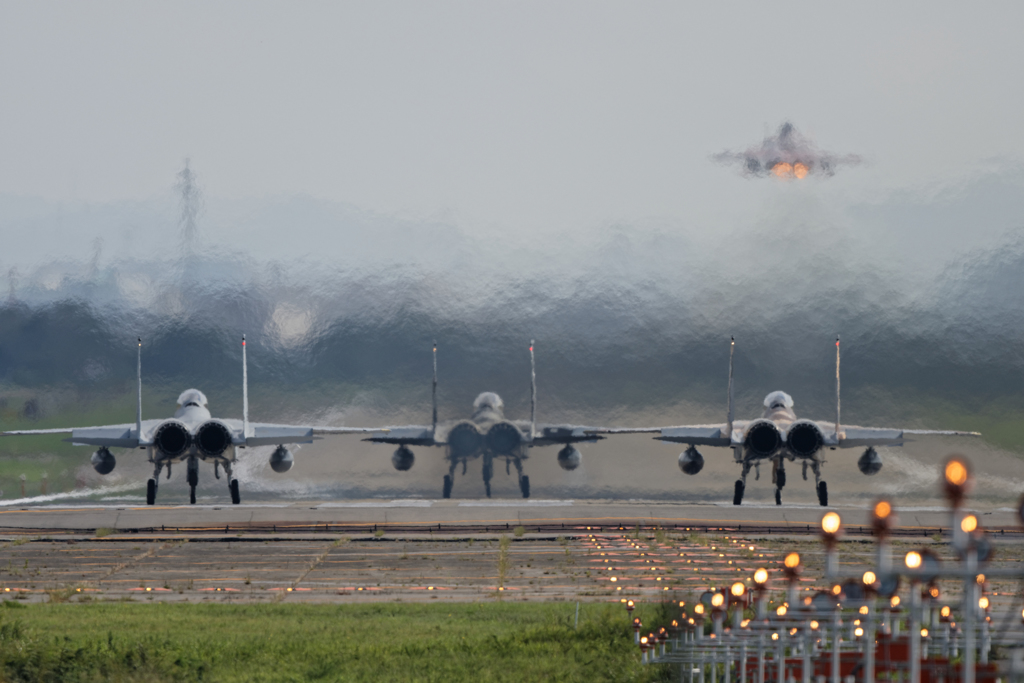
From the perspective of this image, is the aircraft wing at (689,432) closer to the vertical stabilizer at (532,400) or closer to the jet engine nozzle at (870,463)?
the vertical stabilizer at (532,400)

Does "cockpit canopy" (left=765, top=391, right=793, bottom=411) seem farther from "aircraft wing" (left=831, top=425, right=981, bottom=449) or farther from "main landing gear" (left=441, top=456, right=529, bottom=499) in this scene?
"main landing gear" (left=441, top=456, right=529, bottom=499)

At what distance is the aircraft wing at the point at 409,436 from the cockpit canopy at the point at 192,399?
9432mm

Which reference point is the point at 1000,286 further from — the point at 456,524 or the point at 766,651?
the point at 766,651

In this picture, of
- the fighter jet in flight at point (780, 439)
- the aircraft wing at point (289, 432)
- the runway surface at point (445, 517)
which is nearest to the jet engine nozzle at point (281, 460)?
the aircraft wing at point (289, 432)

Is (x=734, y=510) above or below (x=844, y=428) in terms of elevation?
below

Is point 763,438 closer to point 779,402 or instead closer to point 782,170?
point 779,402

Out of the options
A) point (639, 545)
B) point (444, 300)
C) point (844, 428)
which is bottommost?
point (639, 545)

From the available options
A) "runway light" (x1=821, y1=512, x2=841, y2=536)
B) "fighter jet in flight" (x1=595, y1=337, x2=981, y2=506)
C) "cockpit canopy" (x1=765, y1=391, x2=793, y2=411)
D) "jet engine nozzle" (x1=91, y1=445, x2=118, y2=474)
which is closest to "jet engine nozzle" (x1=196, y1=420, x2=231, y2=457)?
"jet engine nozzle" (x1=91, y1=445, x2=118, y2=474)

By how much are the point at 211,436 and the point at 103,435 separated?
7947 mm

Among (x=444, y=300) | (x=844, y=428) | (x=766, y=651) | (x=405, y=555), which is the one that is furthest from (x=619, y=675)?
(x=444, y=300)

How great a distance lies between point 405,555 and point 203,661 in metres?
20.8

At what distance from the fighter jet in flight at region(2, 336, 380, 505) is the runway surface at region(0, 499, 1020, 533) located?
12.0 ft

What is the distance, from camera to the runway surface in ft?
171

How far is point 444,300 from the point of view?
236ft
